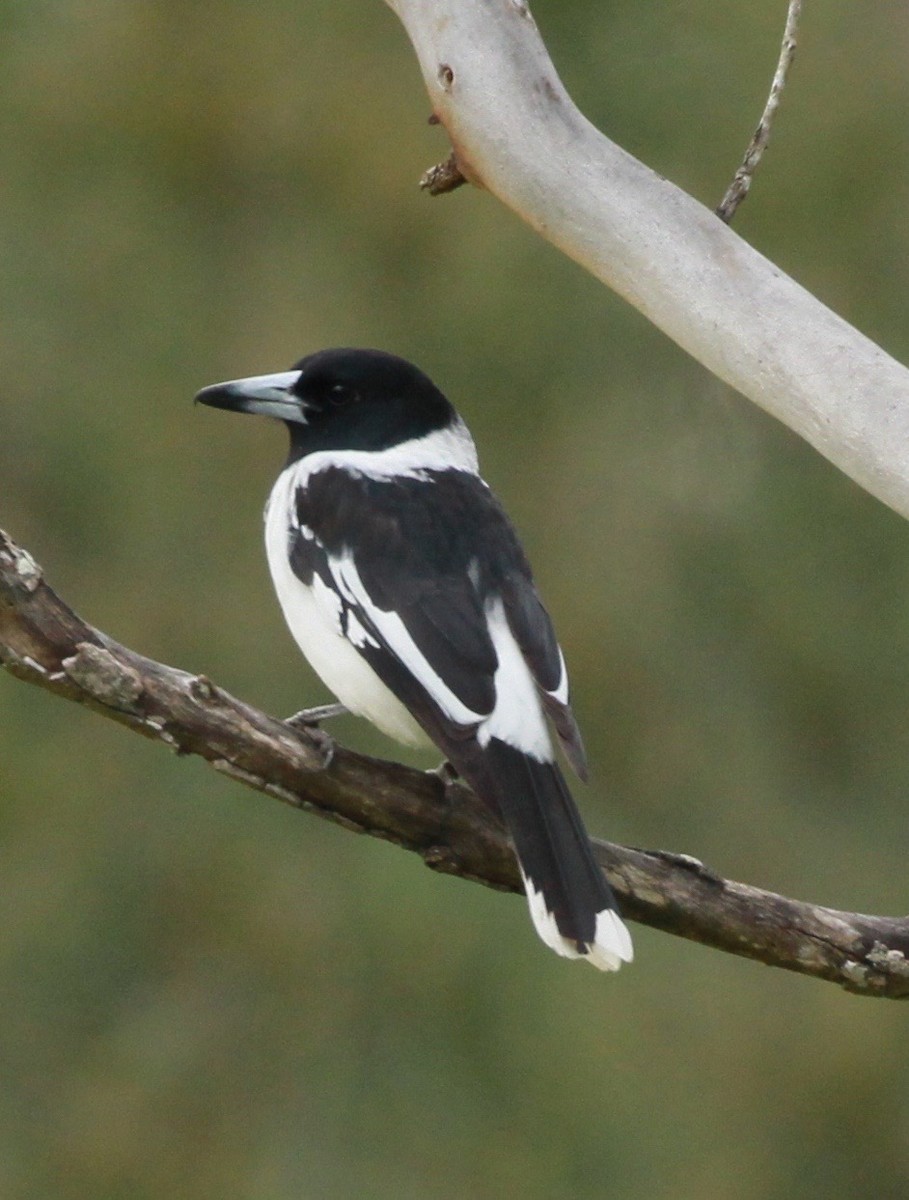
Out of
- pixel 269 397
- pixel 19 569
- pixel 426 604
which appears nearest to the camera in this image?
pixel 19 569

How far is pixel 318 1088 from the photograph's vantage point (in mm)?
6340

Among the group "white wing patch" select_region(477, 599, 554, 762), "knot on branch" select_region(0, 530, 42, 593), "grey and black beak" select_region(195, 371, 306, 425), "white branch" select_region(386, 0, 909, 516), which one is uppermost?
"white branch" select_region(386, 0, 909, 516)

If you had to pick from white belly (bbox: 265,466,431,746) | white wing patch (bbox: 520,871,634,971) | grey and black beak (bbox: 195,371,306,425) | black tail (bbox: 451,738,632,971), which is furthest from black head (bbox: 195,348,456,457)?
white wing patch (bbox: 520,871,634,971)

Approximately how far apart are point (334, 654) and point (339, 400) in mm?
644

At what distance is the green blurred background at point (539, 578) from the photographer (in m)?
6.27

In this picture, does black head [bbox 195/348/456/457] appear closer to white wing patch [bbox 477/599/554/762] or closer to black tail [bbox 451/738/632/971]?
white wing patch [bbox 477/599/554/762]

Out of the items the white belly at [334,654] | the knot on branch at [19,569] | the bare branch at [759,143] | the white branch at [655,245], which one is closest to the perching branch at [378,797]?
the knot on branch at [19,569]

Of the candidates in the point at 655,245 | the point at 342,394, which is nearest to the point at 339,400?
the point at 342,394

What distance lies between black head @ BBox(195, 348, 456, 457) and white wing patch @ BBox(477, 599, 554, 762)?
0.65m

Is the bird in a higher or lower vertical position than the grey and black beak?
lower

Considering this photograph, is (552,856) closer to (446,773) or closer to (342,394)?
(446,773)

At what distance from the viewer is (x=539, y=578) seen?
21.3 ft

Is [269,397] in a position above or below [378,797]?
above

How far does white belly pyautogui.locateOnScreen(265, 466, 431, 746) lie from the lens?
3.08m
